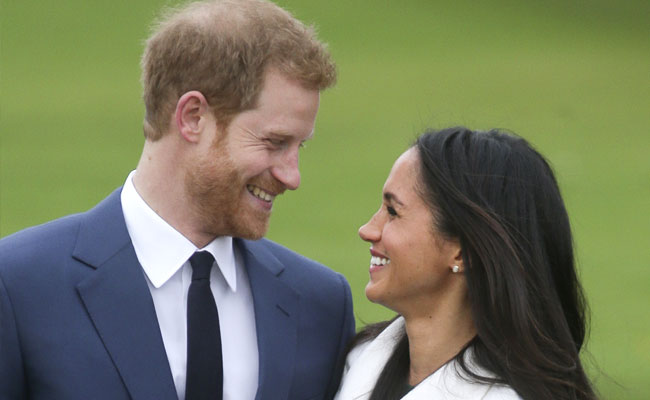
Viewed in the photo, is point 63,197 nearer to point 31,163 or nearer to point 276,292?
point 31,163

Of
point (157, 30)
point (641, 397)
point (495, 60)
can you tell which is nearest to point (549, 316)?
point (157, 30)

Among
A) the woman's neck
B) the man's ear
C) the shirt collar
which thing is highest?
the man's ear

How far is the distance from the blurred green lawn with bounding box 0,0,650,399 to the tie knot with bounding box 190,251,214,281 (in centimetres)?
548

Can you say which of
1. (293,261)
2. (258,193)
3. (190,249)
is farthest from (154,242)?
(293,261)

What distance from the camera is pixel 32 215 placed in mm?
11352

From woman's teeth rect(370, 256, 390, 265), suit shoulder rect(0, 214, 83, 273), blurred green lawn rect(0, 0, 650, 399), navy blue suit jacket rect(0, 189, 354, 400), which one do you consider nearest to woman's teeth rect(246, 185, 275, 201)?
navy blue suit jacket rect(0, 189, 354, 400)

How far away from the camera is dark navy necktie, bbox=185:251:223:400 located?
3.07m

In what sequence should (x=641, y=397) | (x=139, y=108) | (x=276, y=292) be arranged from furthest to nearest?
(x=139, y=108)
(x=641, y=397)
(x=276, y=292)

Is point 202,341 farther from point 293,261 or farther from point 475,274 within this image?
point 475,274

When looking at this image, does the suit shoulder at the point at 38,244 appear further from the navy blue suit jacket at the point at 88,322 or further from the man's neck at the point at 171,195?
the man's neck at the point at 171,195

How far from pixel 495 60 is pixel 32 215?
7799 mm

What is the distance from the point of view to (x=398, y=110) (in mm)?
14617

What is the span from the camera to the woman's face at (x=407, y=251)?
3.28 metres

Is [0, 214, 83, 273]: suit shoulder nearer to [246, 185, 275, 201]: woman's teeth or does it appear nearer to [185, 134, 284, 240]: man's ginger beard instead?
[185, 134, 284, 240]: man's ginger beard
